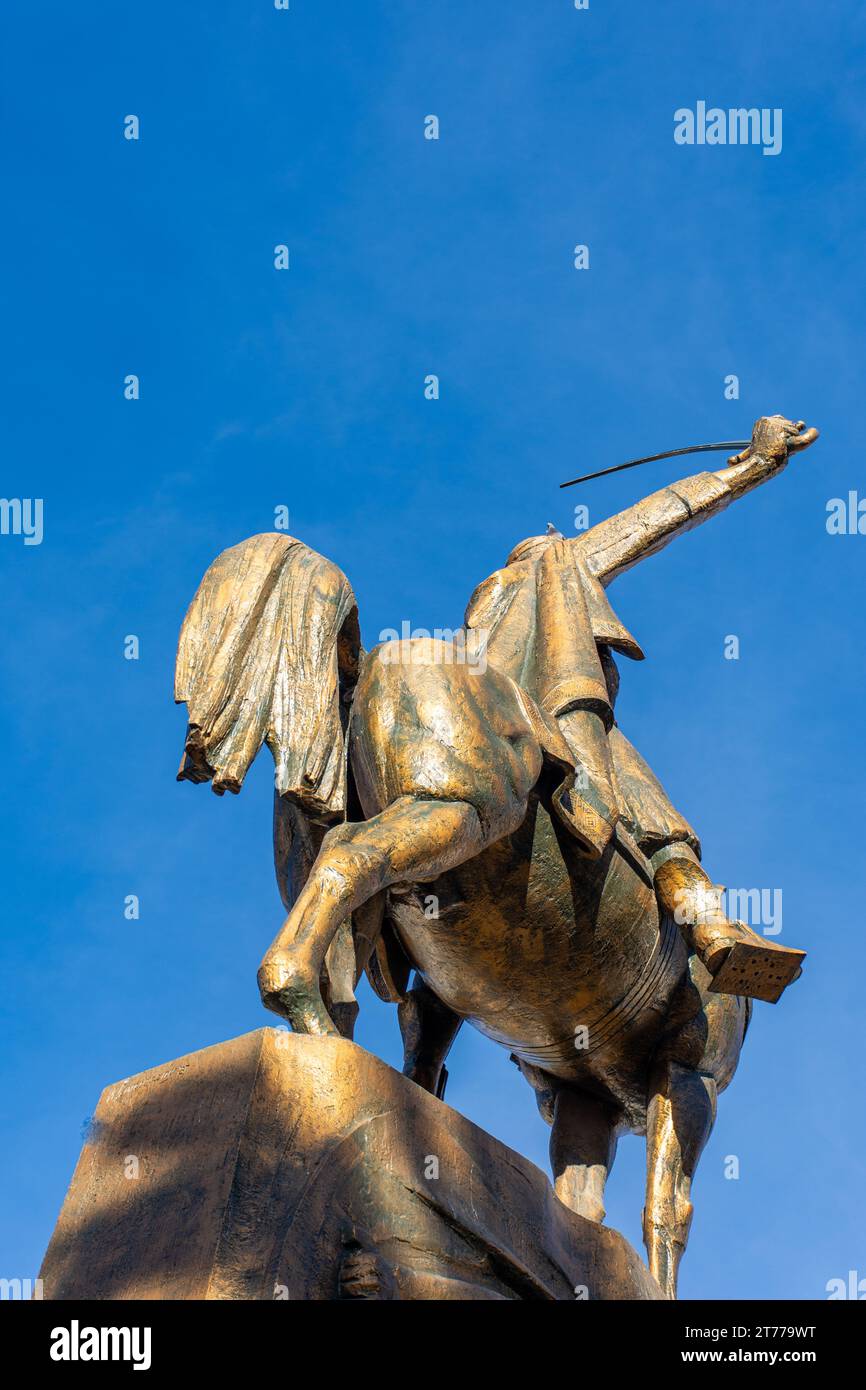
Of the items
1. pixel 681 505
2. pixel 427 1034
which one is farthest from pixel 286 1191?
pixel 681 505

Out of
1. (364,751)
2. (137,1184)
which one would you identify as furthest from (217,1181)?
(364,751)

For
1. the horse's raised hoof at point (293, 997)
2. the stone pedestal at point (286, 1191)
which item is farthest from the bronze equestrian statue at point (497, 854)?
the stone pedestal at point (286, 1191)

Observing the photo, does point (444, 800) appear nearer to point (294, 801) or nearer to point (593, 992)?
point (294, 801)

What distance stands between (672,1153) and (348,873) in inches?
108

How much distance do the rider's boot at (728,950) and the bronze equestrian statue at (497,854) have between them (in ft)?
0.04

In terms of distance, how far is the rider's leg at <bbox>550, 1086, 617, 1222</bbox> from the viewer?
10.5 m

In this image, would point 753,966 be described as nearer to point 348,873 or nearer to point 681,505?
point 348,873

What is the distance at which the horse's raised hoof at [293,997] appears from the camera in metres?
7.86

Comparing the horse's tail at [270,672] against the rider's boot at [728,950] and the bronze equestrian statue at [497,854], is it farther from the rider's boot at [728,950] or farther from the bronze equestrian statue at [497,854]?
the rider's boot at [728,950]

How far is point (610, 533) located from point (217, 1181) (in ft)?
17.0

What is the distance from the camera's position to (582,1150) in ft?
34.8

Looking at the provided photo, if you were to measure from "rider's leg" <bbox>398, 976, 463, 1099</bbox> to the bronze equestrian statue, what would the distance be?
0.01 meters
